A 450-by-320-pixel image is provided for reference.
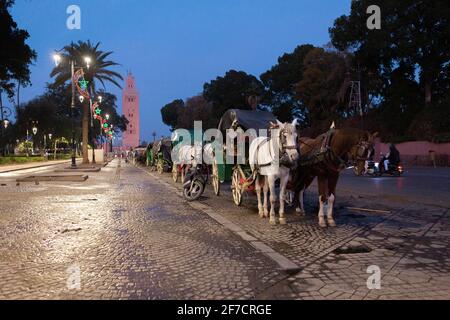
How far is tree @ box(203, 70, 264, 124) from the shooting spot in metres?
68.0

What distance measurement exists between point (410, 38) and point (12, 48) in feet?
101

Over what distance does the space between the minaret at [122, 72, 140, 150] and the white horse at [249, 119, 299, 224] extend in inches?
5941

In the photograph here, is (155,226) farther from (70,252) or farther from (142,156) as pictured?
(142,156)

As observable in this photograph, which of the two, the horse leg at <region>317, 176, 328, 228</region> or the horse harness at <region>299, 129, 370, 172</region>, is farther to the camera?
the horse leg at <region>317, 176, 328, 228</region>

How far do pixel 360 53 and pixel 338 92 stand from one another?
7.01 metres

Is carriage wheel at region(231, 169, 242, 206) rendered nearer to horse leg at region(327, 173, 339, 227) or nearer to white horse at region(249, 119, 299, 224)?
white horse at region(249, 119, 299, 224)

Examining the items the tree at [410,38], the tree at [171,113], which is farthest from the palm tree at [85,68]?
the tree at [171,113]

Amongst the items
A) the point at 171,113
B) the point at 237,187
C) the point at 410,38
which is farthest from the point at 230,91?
the point at 237,187

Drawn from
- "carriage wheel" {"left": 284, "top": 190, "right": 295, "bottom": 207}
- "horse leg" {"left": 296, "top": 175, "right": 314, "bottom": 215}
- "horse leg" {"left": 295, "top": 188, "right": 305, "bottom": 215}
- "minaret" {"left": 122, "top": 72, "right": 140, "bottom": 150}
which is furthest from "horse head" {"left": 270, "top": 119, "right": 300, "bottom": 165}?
"minaret" {"left": 122, "top": 72, "right": 140, "bottom": 150}

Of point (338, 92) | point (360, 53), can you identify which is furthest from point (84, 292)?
point (338, 92)

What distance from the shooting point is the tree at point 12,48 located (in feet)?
91.4

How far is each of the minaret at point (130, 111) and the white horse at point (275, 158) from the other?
151m
